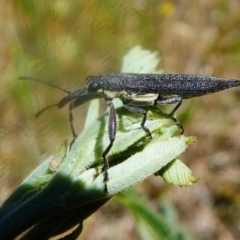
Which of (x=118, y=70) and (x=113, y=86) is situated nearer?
(x=113, y=86)

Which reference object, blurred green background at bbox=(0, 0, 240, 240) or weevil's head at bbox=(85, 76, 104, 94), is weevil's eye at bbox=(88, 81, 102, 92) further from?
blurred green background at bbox=(0, 0, 240, 240)

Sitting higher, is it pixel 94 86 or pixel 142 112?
pixel 94 86

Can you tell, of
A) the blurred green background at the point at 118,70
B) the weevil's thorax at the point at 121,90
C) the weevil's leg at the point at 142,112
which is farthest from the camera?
the blurred green background at the point at 118,70

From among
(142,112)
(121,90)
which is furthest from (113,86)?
(142,112)

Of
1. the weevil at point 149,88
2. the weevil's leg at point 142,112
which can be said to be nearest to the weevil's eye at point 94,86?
the weevil at point 149,88

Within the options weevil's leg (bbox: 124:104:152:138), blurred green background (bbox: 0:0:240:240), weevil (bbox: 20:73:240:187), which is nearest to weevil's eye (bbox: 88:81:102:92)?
weevil (bbox: 20:73:240:187)

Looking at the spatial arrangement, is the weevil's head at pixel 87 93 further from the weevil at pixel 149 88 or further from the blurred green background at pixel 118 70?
the blurred green background at pixel 118 70

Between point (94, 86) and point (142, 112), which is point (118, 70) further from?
point (142, 112)
